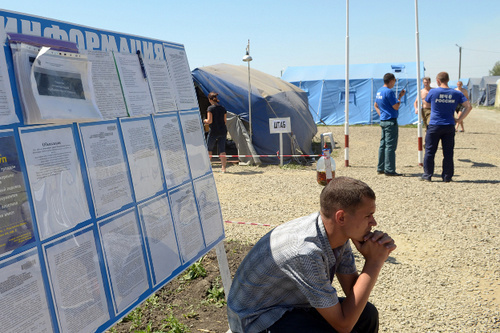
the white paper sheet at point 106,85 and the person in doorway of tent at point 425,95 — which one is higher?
the white paper sheet at point 106,85

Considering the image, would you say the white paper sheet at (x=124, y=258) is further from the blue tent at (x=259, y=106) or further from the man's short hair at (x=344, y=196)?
the blue tent at (x=259, y=106)

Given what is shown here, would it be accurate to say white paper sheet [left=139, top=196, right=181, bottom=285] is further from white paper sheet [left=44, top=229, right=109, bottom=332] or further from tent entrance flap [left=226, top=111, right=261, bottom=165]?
tent entrance flap [left=226, top=111, right=261, bottom=165]

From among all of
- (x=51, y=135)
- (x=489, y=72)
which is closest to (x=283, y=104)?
(x=51, y=135)

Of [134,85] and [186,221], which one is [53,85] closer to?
[134,85]

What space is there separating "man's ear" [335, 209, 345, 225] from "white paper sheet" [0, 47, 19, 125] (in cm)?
157

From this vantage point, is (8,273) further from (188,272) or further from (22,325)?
(188,272)

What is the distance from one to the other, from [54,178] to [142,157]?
70 cm

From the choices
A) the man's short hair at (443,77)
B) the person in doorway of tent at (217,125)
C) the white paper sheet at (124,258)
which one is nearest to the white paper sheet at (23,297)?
the white paper sheet at (124,258)

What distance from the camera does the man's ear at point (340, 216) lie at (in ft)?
7.97

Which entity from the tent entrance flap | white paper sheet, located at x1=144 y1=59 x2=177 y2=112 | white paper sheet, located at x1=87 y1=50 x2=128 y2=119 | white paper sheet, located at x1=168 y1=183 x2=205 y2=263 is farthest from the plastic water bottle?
the tent entrance flap

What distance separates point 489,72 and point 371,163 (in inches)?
3489

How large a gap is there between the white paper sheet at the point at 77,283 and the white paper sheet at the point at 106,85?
68 cm

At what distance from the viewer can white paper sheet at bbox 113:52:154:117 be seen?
2.68 meters

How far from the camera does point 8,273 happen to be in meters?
1.79
